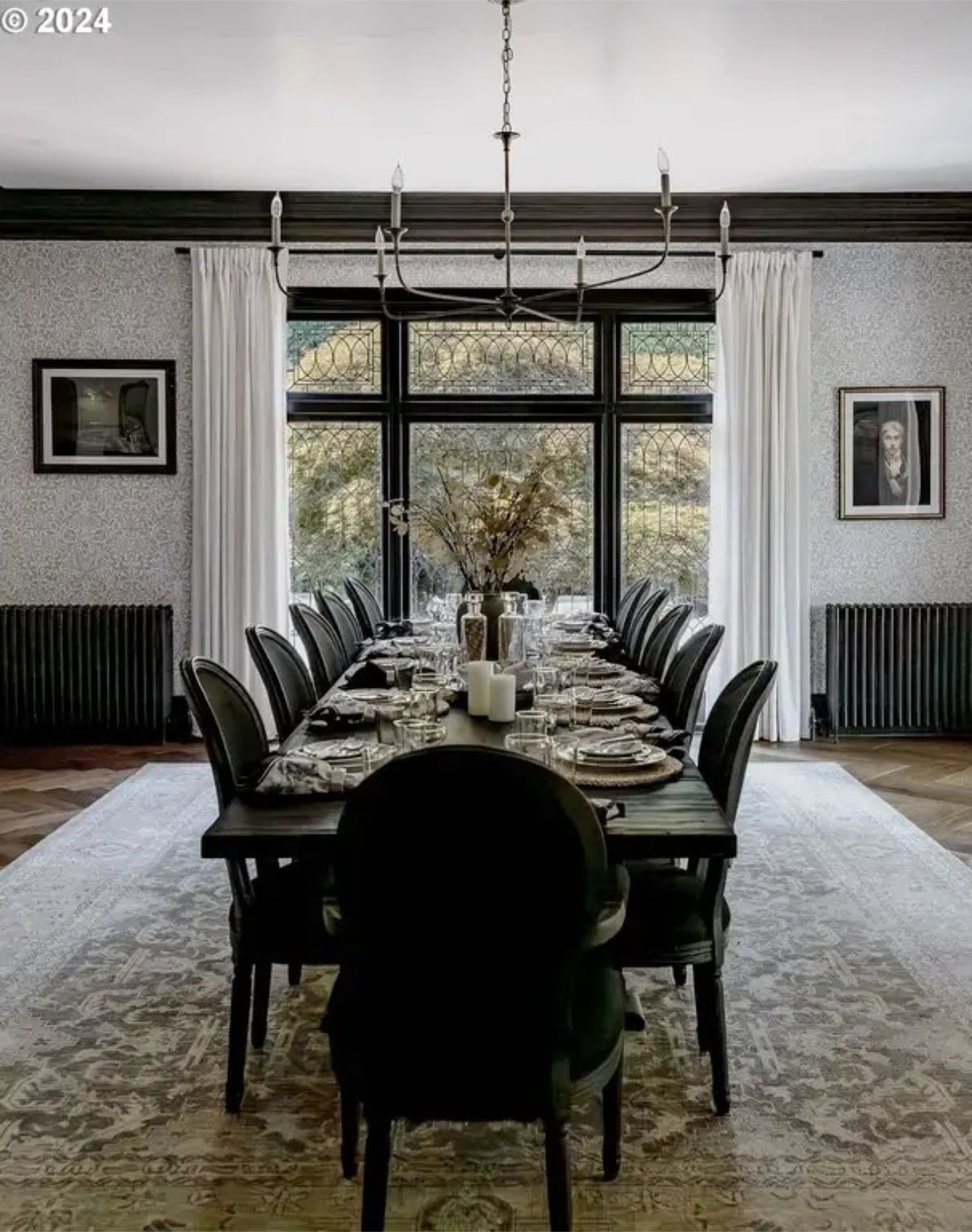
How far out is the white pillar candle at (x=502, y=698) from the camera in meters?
3.21

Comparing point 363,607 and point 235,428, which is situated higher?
point 235,428

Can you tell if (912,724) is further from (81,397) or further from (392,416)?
(81,397)

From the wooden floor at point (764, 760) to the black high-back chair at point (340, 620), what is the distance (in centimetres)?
133

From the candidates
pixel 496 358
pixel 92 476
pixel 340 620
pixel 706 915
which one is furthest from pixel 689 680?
pixel 92 476

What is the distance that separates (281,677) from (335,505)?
11.3 feet

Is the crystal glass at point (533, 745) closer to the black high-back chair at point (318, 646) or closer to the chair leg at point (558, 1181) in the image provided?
the chair leg at point (558, 1181)

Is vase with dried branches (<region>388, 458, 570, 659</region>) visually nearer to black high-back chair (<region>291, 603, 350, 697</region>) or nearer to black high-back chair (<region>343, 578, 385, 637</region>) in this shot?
black high-back chair (<region>291, 603, 350, 697</region>)

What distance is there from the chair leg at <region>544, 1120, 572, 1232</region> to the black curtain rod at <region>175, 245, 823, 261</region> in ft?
18.0

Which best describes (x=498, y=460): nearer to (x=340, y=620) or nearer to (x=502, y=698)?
(x=340, y=620)

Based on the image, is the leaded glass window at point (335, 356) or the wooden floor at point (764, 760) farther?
the leaded glass window at point (335, 356)

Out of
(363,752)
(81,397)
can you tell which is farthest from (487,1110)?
(81,397)

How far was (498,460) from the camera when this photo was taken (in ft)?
23.3

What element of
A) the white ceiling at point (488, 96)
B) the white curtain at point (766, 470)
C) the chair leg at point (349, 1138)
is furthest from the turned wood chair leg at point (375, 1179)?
the white curtain at point (766, 470)

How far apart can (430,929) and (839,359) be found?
588 cm
